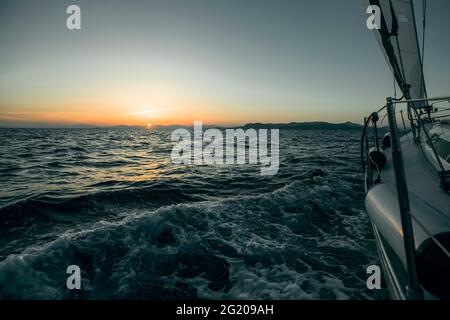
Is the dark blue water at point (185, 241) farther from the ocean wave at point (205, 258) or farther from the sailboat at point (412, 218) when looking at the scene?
the sailboat at point (412, 218)

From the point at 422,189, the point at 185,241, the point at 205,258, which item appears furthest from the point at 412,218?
the point at 185,241

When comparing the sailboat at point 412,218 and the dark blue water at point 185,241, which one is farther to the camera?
the dark blue water at point 185,241

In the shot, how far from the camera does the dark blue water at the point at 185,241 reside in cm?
425

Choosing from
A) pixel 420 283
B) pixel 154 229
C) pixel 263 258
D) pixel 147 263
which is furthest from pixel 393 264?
pixel 154 229

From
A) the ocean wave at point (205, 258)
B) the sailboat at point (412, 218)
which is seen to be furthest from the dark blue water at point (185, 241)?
the sailboat at point (412, 218)

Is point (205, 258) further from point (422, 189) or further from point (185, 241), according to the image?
point (422, 189)

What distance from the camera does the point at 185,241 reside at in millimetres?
5746

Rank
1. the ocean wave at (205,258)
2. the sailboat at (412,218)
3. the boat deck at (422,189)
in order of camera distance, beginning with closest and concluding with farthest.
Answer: the sailboat at (412,218), the boat deck at (422,189), the ocean wave at (205,258)

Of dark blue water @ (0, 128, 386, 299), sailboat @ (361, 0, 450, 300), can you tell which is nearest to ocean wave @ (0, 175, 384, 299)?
dark blue water @ (0, 128, 386, 299)
